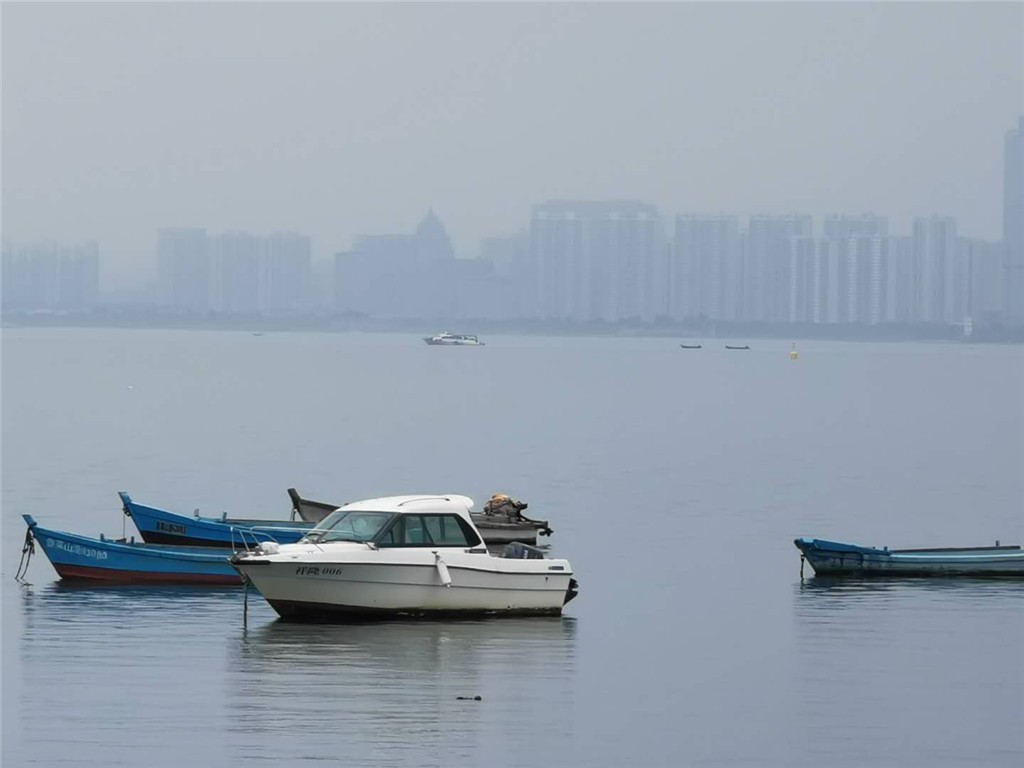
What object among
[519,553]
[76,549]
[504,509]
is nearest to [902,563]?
[504,509]

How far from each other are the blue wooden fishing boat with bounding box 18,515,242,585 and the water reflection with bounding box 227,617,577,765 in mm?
5169

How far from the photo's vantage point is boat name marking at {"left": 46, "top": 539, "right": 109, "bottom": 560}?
39781 millimetres

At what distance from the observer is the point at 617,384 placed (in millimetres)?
199750

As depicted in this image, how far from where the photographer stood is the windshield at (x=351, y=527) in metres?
34.6

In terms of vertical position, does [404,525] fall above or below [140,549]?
above

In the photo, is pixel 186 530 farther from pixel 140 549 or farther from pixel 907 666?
pixel 907 666

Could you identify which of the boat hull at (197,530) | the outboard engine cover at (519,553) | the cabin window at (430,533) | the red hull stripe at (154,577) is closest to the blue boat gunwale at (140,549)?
the red hull stripe at (154,577)

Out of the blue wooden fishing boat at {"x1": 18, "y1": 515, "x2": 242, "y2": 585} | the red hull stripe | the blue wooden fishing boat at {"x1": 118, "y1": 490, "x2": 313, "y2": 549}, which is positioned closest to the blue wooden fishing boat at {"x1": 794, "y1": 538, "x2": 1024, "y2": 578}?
the blue wooden fishing boat at {"x1": 118, "y1": 490, "x2": 313, "y2": 549}

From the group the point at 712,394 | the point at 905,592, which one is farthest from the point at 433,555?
the point at 712,394

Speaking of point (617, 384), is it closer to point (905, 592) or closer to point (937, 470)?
point (937, 470)

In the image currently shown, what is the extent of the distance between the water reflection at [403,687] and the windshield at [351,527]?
158 centimetres

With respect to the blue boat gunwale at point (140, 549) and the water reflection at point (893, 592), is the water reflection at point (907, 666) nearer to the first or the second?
the water reflection at point (893, 592)

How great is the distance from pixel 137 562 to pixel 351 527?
6770 mm

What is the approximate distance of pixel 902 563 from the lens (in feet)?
142
